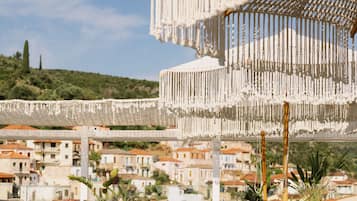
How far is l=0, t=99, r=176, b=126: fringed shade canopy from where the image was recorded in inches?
408

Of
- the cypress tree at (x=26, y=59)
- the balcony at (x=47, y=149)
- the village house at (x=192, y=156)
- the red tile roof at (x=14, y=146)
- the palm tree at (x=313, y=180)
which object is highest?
the cypress tree at (x=26, y=59)

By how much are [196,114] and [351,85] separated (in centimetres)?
216

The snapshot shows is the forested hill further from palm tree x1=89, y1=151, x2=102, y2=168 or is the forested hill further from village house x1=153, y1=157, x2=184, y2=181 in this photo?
village house x1=153, y1=157, x2=184, y2=181

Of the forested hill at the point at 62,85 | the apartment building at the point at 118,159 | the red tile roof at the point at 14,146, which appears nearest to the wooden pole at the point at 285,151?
the forested hill at the point at 62,85

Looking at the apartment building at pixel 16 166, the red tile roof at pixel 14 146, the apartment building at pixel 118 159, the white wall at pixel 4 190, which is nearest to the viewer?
the white wall at pixel 4 190

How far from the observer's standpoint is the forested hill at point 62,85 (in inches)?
1448

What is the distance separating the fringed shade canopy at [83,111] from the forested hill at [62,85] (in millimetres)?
23733

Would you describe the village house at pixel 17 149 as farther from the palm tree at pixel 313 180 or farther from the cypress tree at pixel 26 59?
the palm tree at pixel 313 180

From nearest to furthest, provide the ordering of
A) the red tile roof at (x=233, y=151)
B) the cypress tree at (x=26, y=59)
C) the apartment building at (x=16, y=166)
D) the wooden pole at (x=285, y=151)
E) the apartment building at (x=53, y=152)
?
1. the wooden pole at (x=285, y=151)
2. the apartment building at (x=16, y=166)
3. the apartment building at (x=53, y=152)
4. the cypress tree at (x=26, y=59)
5. the red tile roof at (x=233, y=151)

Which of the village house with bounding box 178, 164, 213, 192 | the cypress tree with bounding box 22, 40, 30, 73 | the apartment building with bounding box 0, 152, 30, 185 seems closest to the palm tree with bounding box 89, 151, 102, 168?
the village house with bounding box 178, 164, 213, 192

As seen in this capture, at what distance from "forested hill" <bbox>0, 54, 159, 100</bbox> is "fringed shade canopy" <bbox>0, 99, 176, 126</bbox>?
23.7 m

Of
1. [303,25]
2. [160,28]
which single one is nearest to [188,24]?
[160,28]

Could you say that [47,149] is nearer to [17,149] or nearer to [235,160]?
[17,149]

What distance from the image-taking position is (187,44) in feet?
6.97
